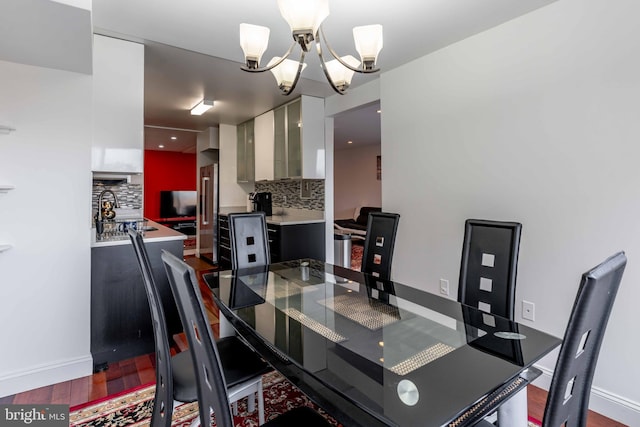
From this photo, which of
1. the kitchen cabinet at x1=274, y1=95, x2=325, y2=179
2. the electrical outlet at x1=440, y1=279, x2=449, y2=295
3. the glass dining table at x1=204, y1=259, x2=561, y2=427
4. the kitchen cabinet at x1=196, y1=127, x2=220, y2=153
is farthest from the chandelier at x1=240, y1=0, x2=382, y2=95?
the kitchen cabinet at x1=196, y1=127, x2=220, y2=153

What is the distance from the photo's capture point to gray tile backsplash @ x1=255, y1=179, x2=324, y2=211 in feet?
14.9

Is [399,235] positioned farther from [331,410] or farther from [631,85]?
[331,410]

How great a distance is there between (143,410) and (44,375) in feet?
2.82

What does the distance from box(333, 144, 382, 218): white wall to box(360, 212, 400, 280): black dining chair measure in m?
6.53

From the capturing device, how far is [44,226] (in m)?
2.21

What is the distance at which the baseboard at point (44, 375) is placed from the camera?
6.88ft

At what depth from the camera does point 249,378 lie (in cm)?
149

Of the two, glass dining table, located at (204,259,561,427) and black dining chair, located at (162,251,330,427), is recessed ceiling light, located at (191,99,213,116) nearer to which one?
glass dining table, located at (204,259,561,427)

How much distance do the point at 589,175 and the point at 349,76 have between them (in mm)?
1559

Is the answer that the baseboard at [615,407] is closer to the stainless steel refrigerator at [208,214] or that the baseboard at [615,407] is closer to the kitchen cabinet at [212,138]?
the stainless steel refrigerator at [208,214]

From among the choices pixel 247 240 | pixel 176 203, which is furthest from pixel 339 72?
pixel 176 203

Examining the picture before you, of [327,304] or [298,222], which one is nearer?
[327,304]

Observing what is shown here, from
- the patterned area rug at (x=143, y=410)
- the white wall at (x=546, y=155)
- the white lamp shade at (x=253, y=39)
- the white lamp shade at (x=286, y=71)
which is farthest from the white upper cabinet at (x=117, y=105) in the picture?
the white wall at (x=546, y=155)

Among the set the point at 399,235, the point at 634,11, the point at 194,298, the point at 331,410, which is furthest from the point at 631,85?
the point at 194,298
